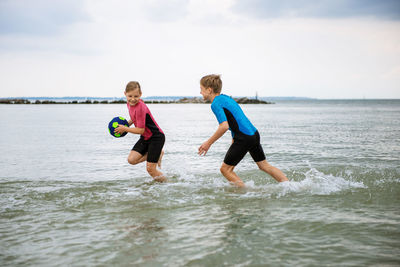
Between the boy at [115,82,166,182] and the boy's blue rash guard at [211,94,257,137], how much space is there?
160cm

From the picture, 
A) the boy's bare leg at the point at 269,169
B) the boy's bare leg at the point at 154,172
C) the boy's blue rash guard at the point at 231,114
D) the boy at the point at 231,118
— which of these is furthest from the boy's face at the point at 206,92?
the boy's bare leg at the point at 154,172

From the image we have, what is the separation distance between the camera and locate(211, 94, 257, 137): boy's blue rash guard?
617cm

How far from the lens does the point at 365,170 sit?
356 inches

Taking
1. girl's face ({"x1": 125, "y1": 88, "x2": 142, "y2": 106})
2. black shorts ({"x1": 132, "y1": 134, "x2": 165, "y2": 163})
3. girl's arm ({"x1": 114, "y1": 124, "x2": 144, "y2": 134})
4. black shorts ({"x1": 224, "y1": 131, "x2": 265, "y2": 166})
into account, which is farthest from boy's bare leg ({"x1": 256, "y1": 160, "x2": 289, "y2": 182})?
girl's face ({"x1": 125, "y1": 88, "x2": 142, "y2": 106})

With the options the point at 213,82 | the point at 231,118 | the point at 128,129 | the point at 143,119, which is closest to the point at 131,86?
the point at 143,119

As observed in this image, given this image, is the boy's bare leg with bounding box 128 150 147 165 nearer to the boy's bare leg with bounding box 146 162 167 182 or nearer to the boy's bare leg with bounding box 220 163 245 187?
the boy's bare leg with bounding box 146 162 167 182

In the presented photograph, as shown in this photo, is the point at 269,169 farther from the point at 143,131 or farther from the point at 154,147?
the point at 143,131

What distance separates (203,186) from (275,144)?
8284 mm

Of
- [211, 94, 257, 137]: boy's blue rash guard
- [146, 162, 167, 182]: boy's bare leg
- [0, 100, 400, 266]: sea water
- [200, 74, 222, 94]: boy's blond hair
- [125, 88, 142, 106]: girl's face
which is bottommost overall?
[0, 100, 400, 266]: sea water

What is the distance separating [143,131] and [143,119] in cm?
25

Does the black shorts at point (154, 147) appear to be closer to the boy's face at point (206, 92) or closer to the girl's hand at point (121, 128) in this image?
the girl's hand at point (121, 128)

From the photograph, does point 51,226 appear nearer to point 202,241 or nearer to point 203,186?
point 202,241

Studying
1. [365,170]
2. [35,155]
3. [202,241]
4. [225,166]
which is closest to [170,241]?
[202,241]

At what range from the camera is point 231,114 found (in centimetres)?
629
